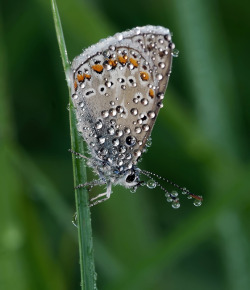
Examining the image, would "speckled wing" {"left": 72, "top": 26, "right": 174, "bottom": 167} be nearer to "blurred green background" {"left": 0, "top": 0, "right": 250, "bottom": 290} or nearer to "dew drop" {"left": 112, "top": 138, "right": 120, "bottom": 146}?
"dew drop" {"left": 112, "top": 138, "right": 120, "bottom": 146}

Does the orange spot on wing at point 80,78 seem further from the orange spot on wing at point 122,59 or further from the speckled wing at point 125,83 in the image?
the orange spot on wing at point 122,59

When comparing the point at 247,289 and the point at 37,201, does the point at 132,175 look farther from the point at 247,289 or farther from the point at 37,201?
the point at 247,289

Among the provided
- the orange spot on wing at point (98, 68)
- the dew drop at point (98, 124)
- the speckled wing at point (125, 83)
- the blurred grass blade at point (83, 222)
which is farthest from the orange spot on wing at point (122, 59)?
the blurred grass blade at point (83, 222)

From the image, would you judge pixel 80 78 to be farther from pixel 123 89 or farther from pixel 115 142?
pixel 115 142

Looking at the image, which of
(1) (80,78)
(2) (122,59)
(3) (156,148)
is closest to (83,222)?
(1) (80,78)

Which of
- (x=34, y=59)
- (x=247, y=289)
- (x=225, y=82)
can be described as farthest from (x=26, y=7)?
(x=247, y=289)

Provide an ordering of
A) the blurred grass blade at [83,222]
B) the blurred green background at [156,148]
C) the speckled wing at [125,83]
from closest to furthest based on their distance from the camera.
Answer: the blurred grass blade at [83,222] < the speckled wing at [125,83] < the blurred green background at [156,148]

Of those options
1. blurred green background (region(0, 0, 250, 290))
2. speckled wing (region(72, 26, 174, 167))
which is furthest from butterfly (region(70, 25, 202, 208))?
blurred green background (region(0, 0, 250, 290))
